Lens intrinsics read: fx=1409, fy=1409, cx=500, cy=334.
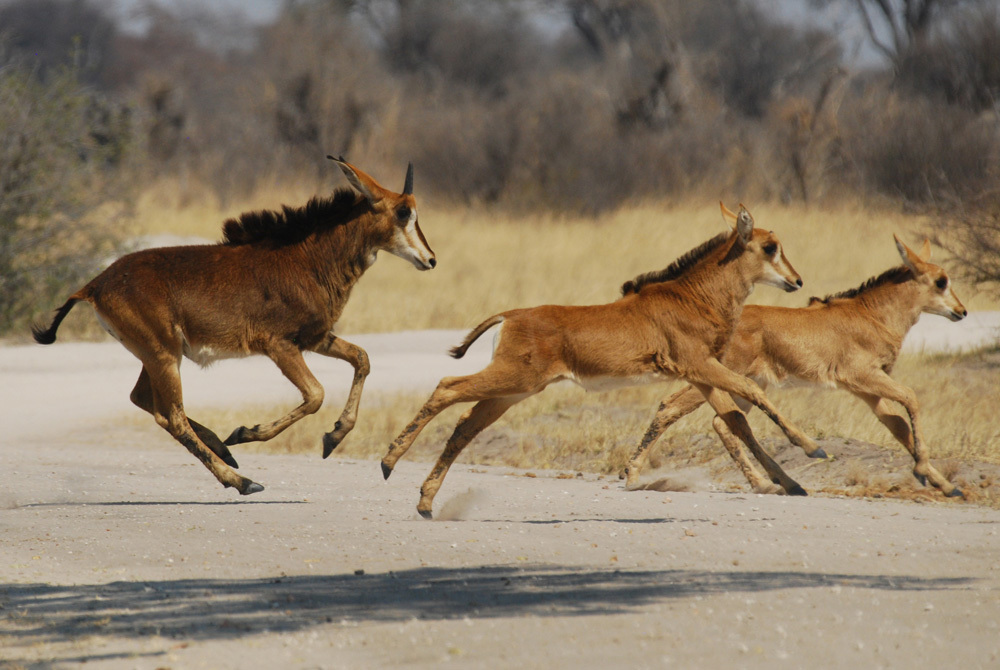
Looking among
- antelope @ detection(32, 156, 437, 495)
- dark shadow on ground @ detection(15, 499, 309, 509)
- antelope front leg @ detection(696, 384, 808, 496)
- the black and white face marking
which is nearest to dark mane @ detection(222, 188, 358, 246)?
antelope @ detection(32, 156, 437, 495)

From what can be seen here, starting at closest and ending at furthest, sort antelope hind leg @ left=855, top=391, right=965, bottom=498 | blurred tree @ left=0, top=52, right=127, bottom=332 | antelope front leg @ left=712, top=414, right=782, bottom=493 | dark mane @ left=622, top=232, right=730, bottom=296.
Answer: dark mane @ left=622, top=232, right=730, bottom=296 → antelope hind leg @ left=855, top=391, right=965, bottom=498 → antelope front leg @ left=712, top=414, right=782, bottom=493 → blurred tree @ left=0, top=52, right=127, bottom=332

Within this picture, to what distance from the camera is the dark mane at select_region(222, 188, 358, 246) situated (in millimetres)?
10242

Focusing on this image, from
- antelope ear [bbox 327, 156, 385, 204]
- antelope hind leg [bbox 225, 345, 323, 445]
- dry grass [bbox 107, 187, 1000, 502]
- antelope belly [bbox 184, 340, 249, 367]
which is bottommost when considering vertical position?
dry grass [bbox 107, 187, 1000, 502]

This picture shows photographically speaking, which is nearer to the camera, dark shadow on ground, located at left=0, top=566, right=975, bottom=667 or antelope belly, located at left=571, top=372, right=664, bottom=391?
dark shadow on ground, located at left=0, top=566, right=975, bottom=667

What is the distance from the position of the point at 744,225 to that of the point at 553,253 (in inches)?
676

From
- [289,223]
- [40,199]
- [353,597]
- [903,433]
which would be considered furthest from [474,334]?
[40,199]

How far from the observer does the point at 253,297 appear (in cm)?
980

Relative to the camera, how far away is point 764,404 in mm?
9312

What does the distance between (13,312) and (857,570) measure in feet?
52.5

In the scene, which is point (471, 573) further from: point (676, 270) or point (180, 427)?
point (676, 270)

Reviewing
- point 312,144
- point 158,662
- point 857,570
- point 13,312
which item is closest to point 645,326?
point 857,570

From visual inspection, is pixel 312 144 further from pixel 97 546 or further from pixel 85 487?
pixel 97 546

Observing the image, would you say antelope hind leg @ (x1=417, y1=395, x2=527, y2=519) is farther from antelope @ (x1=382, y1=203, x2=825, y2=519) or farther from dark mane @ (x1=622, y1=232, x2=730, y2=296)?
dark mane @ (x1=622, y1=232, x2=730, y2=296)

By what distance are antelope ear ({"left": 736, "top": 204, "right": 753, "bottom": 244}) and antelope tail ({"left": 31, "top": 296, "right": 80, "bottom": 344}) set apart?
4.72m
